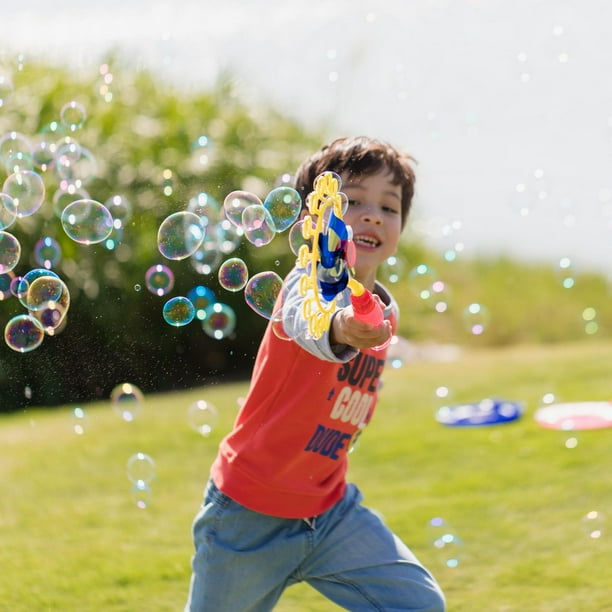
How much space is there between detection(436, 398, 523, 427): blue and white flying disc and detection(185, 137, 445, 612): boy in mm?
3145

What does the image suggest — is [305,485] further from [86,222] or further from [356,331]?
[86,222]

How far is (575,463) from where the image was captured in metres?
4.80

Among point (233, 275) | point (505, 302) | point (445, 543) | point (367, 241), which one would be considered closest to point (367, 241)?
point (367, 241)

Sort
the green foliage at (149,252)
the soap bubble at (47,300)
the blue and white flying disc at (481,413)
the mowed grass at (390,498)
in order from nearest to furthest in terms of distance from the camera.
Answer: the soap bubble at (47,300) → the mowed grass at (390,498) → the blue and white flying disc at (481,413) → the green foliage at (149,252)

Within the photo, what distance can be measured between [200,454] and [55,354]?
1.87 m

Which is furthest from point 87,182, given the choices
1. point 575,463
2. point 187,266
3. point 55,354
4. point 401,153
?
point 401,153

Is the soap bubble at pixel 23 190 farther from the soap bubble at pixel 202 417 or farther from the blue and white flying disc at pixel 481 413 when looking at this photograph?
the blue and white flying disc at pixel 481 413

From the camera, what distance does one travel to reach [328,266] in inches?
79.1

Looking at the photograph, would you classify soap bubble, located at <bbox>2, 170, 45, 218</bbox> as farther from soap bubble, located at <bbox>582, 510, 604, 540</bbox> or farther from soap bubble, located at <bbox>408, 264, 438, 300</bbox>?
soap bubble, located at <bbox>582, 510, 604, 540</bbox>

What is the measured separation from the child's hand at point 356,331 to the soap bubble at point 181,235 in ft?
2.93

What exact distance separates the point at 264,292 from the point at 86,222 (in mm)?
870

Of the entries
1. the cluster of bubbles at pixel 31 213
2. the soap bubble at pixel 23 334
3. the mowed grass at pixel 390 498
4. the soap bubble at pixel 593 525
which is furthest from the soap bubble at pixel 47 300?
the soap bubble at pixel 593 525

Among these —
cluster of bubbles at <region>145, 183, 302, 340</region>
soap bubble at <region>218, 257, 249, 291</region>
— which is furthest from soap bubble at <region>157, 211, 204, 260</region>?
soap bubble at <region>218, 257, 249, 291</region>

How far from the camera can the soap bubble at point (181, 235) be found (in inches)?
115
